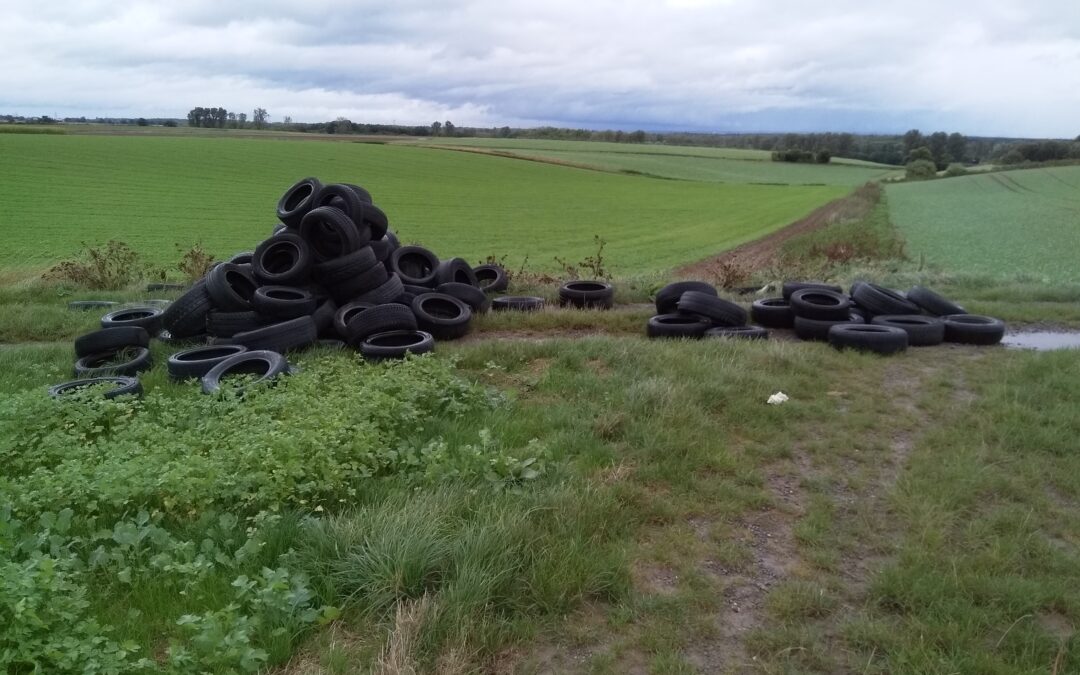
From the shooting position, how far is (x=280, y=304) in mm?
9031

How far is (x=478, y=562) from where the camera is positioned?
12.2ft

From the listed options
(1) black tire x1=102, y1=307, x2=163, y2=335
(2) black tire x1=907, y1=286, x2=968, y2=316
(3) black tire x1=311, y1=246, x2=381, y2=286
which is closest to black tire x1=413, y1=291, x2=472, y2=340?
(3) black tire x1=311, y1=246, x2=381, y2=286

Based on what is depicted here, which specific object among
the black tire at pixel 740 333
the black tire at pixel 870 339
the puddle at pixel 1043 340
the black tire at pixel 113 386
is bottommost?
the black tire at pixel 113 386

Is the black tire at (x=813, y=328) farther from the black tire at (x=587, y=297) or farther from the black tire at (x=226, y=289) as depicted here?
the black tire at (x=226, y=289)

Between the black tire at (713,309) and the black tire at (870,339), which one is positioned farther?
the black tire at (713,309)

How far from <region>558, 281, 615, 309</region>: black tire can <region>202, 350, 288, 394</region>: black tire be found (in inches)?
224

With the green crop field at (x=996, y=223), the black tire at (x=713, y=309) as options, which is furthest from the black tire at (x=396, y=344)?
the green crop field at (x=996, y=223)

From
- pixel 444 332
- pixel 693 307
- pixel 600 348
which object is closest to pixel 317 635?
pixel 600 348

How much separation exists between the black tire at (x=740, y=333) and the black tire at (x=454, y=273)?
4.63m

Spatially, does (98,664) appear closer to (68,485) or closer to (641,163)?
(68,485)

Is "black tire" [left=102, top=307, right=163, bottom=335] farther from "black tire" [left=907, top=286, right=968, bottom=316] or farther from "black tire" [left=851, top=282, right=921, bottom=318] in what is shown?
"black tire" [left=907, top=286, right=968, bottom=316]

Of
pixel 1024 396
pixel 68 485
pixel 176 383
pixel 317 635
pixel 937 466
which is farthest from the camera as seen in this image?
pixel 176 383

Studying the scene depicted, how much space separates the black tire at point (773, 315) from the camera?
10.5 meters

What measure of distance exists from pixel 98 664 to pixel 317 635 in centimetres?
91
